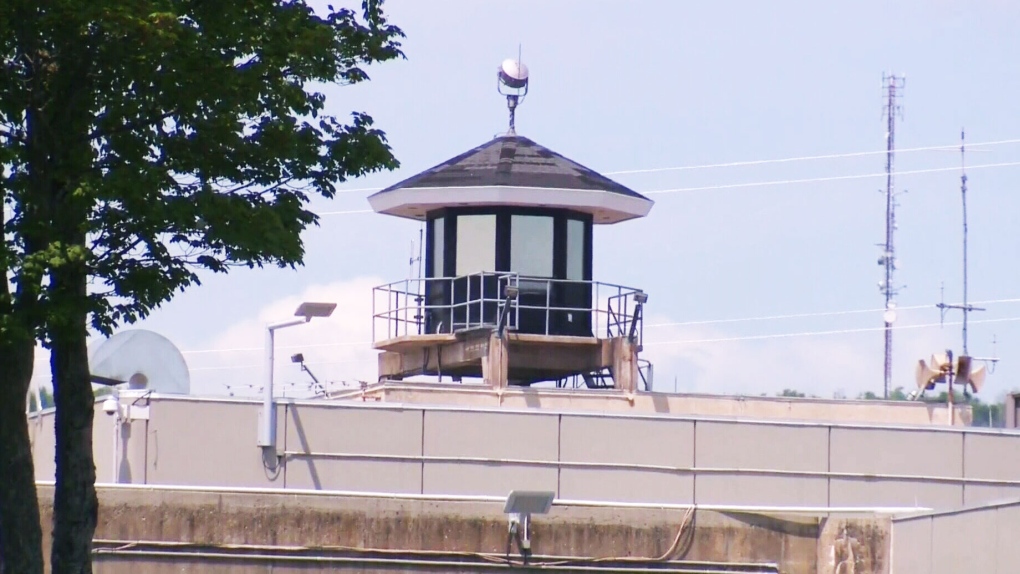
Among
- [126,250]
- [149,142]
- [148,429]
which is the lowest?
[148,429]

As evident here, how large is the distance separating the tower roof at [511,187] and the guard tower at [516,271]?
24 millimetres

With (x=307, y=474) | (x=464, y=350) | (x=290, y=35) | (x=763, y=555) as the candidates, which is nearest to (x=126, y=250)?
(x=290, y=35)

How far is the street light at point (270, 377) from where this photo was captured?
80.1 feet

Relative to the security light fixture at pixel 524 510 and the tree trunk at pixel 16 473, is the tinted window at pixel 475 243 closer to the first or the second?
the security light fixture at pixel 524 510

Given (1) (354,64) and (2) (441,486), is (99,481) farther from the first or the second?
(1) (354,64)

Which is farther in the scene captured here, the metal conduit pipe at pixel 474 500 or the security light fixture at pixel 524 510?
the metal conduit pipe at pixel 474 500

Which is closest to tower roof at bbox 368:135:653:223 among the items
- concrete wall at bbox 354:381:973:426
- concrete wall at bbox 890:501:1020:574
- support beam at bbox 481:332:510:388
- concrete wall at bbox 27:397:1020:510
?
support beam at bbox 481:332:510:388

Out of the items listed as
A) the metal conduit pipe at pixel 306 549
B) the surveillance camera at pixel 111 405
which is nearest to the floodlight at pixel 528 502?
the metal conduit pipe at pixel 306 549

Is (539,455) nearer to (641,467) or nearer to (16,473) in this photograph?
(641,467)

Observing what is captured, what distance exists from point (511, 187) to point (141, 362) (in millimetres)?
7374

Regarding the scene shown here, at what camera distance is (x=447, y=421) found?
2659 centimetres

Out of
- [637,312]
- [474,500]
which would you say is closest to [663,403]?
[637,312]

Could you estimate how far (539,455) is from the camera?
2673cm

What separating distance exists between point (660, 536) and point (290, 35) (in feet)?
34.7
